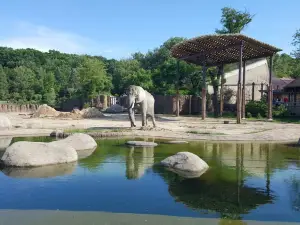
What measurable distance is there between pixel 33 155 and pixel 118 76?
182ft

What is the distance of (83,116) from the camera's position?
2900cm

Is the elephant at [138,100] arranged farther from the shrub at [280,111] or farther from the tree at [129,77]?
the tree at [129,77]

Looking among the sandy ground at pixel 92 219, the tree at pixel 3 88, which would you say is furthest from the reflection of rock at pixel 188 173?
the tree at pixel 3 88

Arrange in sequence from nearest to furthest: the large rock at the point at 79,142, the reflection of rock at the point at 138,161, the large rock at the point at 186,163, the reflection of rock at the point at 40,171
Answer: the reflection of rock at the point at 40,171 → the reflection of rock at the point at 138,161 → the large rock at the point at 186,163 → the large rock at the point at 79,142

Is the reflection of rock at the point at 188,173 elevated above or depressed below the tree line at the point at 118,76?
below

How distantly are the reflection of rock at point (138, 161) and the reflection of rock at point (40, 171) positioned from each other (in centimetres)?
145

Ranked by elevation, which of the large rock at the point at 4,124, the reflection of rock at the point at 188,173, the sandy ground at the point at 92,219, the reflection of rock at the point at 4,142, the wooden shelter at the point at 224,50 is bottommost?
the sandy ground at the point at 92,219

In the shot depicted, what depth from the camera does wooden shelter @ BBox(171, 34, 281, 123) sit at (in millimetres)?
22938

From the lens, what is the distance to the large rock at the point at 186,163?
863 centimetres

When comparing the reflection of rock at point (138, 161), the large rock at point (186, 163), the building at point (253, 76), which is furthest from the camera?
the building at point (253, 76)

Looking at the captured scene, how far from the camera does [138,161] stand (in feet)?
32.3

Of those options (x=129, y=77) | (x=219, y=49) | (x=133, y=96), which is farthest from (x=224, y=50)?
(x=129, y=77)

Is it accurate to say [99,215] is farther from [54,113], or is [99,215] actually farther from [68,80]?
[68,80]

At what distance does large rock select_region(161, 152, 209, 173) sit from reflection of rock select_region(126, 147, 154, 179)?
2.07 feet
